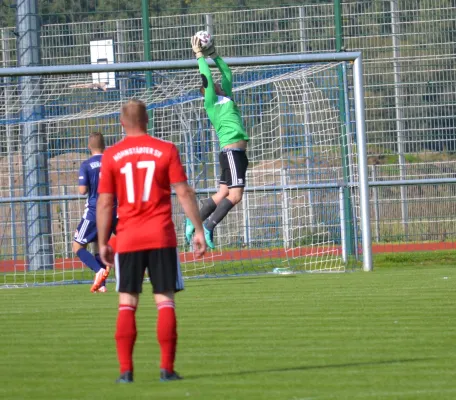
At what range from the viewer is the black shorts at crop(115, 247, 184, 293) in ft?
21.3

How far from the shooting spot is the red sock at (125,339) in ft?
20.9

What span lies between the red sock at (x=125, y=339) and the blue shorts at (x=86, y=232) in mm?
6992

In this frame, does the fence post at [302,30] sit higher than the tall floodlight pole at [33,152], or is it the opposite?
the fence post at [302,30]

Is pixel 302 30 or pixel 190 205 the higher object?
pixel 302 30

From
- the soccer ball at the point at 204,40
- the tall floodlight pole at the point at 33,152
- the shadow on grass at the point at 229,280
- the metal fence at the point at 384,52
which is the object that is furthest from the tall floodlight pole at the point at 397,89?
the soccer ball at the point at 204,40

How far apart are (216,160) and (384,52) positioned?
146 inches

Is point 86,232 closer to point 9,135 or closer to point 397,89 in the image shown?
point 9,135

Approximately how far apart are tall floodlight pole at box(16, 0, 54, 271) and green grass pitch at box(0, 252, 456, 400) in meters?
3.76

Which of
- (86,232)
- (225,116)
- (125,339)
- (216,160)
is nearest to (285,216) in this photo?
(216,160)

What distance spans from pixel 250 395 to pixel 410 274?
835 cm

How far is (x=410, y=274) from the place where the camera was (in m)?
13.9

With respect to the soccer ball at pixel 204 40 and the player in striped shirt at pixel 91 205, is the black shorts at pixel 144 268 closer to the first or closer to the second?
the player in striped shirt at pixel 91 205

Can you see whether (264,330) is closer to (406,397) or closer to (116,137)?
(406,397)

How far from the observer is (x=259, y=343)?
7934 mm
